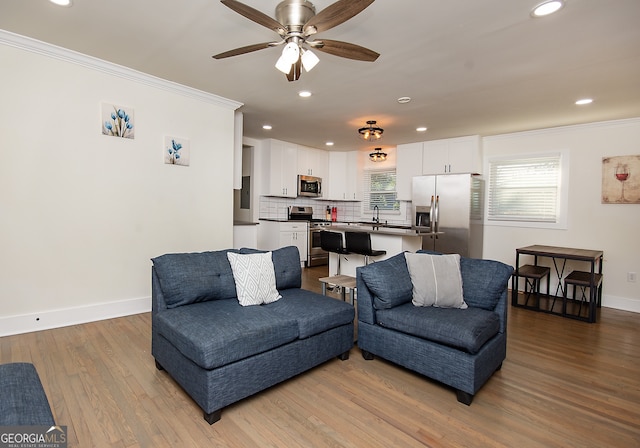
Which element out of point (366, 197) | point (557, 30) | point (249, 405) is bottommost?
point (249, 405)

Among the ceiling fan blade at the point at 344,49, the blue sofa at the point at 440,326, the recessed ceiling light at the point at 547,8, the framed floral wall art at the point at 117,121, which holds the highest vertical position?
the recessed ceiling light at the point at 547,8

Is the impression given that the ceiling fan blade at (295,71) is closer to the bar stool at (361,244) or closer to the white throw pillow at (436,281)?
the white throw pillow at (436,281)

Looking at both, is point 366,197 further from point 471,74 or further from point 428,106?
point 471,74

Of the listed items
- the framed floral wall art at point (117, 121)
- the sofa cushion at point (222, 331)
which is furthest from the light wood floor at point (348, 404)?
the framed floral wall art at point (117, 121)

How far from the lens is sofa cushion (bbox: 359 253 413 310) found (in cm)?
251

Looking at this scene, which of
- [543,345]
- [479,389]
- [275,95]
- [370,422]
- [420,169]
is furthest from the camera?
[420,169]

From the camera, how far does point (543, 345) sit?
3.02 metres

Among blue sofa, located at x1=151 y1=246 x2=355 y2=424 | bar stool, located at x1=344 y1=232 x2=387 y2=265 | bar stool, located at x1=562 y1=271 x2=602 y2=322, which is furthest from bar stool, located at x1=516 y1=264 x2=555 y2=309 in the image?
blue sofa, located at x1=151 y1=246 x2=355 y2=424

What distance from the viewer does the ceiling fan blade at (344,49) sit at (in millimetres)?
2138

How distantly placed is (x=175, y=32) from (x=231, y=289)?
6.73ft

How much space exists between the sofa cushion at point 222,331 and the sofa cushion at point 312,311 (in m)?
0.07

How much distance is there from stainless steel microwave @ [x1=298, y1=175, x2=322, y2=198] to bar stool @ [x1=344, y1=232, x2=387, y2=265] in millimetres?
2887

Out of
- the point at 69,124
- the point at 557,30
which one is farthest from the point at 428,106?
the point at 69,124

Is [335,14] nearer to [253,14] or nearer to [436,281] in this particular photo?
[253,14]
